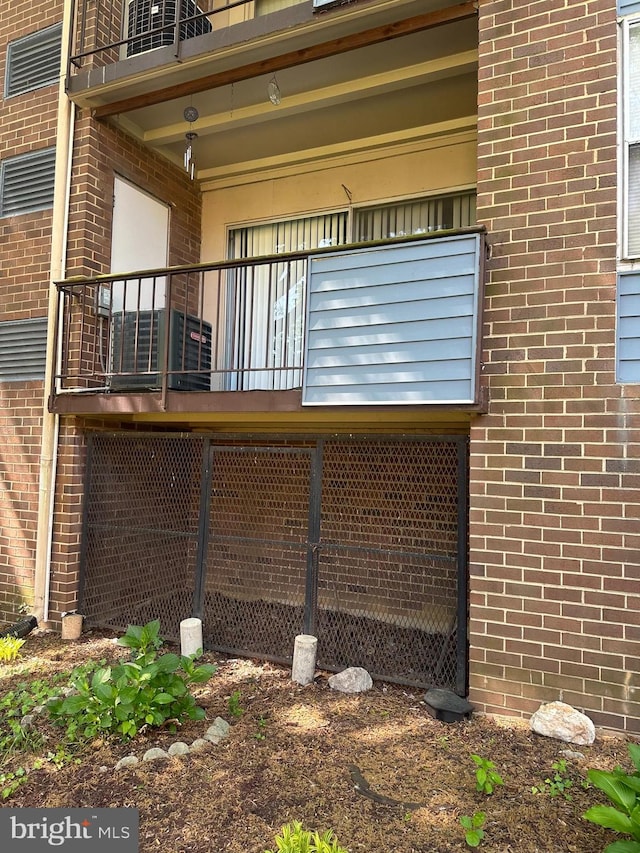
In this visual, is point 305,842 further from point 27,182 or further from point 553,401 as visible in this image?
point 27,182

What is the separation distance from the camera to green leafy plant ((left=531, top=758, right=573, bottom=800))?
2652 millimetres

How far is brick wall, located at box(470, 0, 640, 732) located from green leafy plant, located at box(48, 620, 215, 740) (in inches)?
71.9

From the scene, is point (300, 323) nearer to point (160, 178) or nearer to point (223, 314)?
point (223, 314)

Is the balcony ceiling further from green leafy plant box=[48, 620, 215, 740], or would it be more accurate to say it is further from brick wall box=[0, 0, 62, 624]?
green leafy plant box=[48, 620, 215, 740]

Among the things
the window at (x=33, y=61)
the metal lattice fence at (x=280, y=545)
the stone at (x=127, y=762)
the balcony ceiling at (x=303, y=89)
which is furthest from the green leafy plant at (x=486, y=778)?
the window at (x=33, y=61)

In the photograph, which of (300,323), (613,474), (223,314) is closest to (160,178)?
(223,314)

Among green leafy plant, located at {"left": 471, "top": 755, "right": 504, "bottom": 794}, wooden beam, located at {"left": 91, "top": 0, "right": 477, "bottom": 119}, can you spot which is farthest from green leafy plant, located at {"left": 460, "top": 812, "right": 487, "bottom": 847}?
wooden beam, located at {"left": 91, "top": 0, "right": 477, "bottom": 119}

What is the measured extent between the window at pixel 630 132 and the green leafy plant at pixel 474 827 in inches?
124

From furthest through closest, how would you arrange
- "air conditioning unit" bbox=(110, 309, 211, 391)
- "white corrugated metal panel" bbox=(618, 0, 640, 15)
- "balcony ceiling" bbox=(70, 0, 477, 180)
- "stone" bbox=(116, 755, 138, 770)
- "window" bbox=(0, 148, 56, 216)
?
"window" bbox=(0, 148, 56, 216) → "air conditioning unit" bbox=(110, 309, 211, 391) → "balcony ceiling" bbox=(70, 0, 477, 180) → "white corrugated metal panel" bbox=(618, 0, 640, 15) → "stone" bbox=(116, 755, 138, 770)

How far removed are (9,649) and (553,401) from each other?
4535mm

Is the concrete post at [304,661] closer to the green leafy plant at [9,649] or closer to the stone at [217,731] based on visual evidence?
the stone at [217,731]

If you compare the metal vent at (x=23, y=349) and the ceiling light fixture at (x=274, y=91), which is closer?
the ceiling light fixture at (x=274, y=91)

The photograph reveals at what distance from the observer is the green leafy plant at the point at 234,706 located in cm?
351

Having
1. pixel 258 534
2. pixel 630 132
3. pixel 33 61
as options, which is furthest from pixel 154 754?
pixel 33 61
